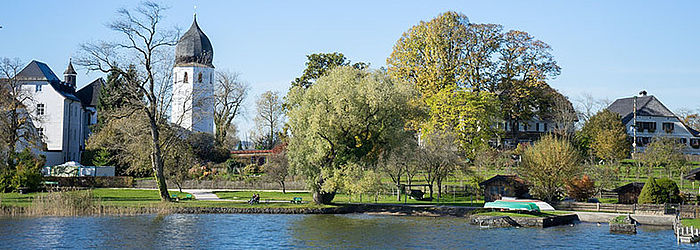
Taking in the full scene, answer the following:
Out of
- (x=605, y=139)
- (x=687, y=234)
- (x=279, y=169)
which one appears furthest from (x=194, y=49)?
(x=687, y=234)

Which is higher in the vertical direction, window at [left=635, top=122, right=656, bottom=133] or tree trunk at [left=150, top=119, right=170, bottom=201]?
window at [left=635, top=122, right=656, bottom=133]

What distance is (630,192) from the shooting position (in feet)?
165

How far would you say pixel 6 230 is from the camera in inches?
1428

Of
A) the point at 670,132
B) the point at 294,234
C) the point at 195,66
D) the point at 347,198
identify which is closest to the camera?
the point at 294,234

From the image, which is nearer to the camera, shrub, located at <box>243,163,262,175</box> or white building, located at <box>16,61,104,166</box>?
shrub, located at <box>243,163,262,175</box>

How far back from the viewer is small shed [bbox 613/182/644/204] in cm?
4997

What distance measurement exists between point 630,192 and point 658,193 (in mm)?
3423

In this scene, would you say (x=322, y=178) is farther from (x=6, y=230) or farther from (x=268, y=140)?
(x=268, y=140)

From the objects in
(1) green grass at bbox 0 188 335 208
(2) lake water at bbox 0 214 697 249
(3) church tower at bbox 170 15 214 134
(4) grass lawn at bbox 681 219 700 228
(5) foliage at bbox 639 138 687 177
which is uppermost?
(3) church tower at bbox 170 15 214 134

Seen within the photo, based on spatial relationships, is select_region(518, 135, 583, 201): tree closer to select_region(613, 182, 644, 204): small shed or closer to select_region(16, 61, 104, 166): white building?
select_region(613, 182, 644, 204): small shed

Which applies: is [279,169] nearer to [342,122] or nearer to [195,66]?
[342,122]

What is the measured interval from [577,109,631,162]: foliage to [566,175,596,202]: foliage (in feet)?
64.0

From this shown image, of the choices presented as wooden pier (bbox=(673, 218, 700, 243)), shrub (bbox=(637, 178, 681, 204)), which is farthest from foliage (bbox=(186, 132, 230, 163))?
wooden pier (bbox=(673, 218, 700, 243))

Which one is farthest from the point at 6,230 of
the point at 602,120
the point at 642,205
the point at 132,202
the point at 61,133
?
the point at 602,120
